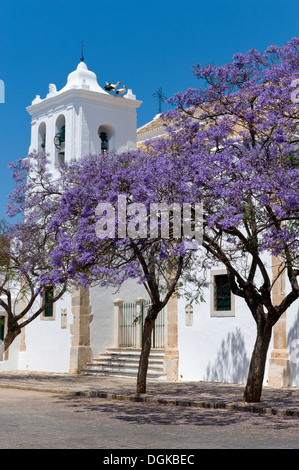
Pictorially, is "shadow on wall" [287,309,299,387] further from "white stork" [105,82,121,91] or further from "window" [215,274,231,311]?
"white stork" [105,82,121,91]

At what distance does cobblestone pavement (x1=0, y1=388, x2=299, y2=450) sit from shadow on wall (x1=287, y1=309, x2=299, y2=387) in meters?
4.77

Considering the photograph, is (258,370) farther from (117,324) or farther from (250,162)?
(117,324)

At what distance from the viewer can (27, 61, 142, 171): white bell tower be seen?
26.2 m

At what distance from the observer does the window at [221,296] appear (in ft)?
66.2

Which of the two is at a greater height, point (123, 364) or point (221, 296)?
point (221, 296)

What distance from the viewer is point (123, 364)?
23562mm

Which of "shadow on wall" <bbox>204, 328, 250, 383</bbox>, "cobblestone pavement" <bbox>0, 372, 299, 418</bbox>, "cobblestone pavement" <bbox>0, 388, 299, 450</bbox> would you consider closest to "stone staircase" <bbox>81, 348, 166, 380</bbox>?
"cobblestone pavement" <bbox>0, 372, 299, 418</bbox>

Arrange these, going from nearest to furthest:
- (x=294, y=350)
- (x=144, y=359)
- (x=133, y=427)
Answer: (x=133, y=427) → (x=144, y=359) → (x=294, y=350)

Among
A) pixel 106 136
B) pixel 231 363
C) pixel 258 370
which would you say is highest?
pixel 106 136

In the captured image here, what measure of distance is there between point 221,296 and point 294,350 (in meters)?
3.20

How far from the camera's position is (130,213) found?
12.8 meters

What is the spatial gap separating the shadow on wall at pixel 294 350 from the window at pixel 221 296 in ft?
7.46

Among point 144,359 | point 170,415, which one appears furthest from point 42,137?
point 170,415
